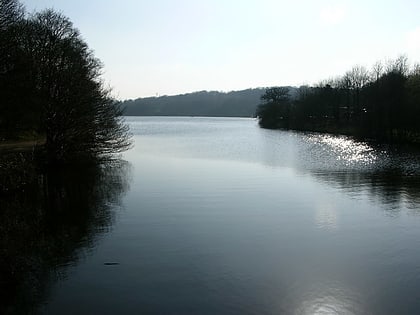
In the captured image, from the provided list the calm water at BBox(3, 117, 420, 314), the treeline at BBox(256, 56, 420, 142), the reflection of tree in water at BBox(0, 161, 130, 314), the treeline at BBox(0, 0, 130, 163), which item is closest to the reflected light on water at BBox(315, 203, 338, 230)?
the calm water at BBox(3, 117, 420, 314)

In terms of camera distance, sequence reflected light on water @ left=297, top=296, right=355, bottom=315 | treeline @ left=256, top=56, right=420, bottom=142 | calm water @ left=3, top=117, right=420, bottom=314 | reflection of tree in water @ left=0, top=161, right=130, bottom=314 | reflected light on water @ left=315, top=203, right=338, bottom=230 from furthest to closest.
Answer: treeline @ left=256, top=56, right=420, bottom=142 → reflected light on water @ left=315, top=203, right=338, bottom=230 → reflection of tree in water @ left=0, top=161, right=130, bottom=314 → calm water @ left=3, top=117, right=420, bottom=314 → reflected light on water @ left=297, top=296, right=355, bottom=315

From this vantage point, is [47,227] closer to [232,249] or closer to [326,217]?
[232,249]

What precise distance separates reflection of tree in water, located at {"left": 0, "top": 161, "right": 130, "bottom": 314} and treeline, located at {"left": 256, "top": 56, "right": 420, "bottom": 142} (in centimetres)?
3818

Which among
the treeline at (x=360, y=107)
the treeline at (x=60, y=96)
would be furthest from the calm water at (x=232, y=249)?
→ the treeline at (x=360, y=107)

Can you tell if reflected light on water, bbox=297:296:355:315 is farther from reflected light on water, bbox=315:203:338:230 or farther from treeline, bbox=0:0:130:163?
treeline, bbox=0:0:130:163

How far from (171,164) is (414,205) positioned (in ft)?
61.9

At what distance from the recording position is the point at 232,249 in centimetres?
1356

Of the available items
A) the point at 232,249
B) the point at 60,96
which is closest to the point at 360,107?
the point at 60,96

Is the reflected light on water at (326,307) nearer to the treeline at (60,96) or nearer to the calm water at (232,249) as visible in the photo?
the calm water at (232,249)

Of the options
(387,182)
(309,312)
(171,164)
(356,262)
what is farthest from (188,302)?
(171,164)

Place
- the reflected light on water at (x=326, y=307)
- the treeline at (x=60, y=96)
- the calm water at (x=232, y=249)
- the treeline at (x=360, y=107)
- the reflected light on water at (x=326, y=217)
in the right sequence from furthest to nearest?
the treeline at (x=360, y=107) → the treeline at (x=60, y=96) → the reflected light on water at (x=326, y=217) → the calm water at (x=232, y=249) → the reflected light on water at (x=326, y=307)

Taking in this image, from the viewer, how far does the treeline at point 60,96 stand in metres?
26.8

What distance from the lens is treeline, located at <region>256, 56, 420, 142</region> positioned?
54938 millimetres

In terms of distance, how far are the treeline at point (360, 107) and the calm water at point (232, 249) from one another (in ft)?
102
